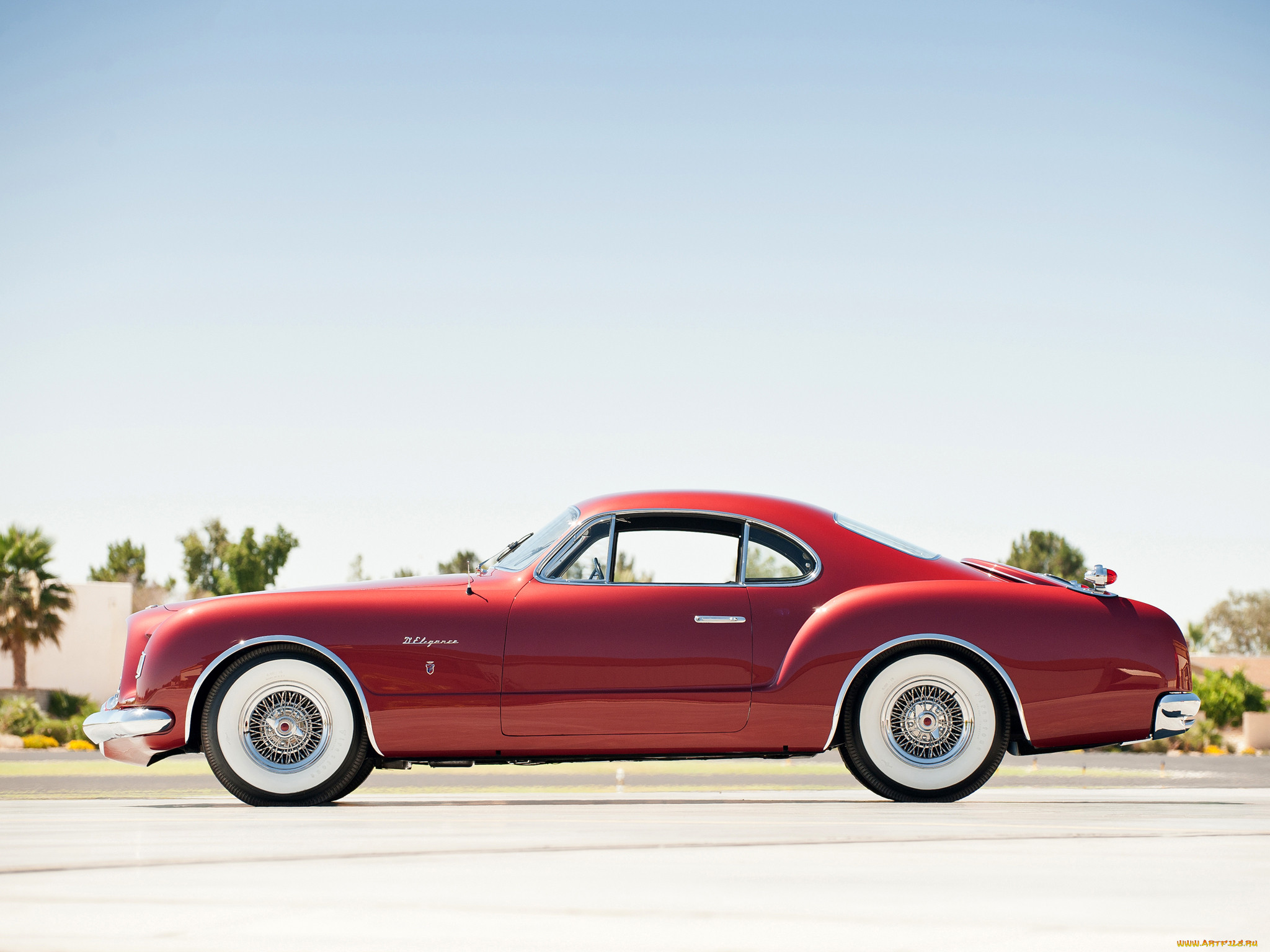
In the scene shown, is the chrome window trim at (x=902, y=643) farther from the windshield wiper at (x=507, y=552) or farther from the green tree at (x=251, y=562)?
the green tree at (x=251, y=562)

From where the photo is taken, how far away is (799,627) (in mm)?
5516

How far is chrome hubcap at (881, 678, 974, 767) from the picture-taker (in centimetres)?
544

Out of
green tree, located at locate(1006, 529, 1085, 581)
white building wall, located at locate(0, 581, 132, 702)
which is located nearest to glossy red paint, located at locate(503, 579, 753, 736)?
white building wall, located at locate(0, 581, 132, 702)

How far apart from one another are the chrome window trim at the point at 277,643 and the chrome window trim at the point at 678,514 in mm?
975

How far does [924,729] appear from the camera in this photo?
545 centimetres

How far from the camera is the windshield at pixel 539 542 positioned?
589 centimetres

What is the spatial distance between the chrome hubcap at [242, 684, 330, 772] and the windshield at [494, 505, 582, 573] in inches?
45.3

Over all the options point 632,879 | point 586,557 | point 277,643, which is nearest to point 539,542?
point 586,557

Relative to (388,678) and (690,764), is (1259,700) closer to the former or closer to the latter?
(690,764)

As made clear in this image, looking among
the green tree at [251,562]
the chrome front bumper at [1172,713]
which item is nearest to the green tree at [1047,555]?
the green tree at [251,562]

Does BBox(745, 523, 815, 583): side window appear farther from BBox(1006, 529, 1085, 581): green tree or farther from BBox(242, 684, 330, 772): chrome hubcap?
BBox(1006, 529, 1085, 581): green tree

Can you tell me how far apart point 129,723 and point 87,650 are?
52.0 metres

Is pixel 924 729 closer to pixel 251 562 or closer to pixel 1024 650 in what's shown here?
pixel 1024 650

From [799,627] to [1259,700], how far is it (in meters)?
45.8
